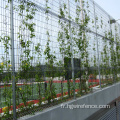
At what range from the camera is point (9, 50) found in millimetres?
3223

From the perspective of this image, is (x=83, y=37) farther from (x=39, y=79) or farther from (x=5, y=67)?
(x=5, y=67)

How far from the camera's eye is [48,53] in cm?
423

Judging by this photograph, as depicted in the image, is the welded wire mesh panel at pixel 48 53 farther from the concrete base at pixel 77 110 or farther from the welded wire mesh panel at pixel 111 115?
the welded wire mesh panel at pixel 111 115

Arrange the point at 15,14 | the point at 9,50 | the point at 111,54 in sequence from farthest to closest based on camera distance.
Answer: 1. the point at 111,54
2. the point at 15,14
3. the point at 9,50

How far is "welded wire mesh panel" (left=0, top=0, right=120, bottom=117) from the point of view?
324cm

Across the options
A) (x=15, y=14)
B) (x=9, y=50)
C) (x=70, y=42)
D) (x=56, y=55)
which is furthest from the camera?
(x=70, y=42)

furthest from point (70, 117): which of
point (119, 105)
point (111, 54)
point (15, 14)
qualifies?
point (111, 54)

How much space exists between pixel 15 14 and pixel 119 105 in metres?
2.83

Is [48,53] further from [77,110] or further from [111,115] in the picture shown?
[111,115]

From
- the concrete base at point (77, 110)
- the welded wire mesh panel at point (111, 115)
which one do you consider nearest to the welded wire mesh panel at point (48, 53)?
the concrete base at point (77, 110)

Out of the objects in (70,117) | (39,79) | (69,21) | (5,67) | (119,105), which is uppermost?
(69,21)

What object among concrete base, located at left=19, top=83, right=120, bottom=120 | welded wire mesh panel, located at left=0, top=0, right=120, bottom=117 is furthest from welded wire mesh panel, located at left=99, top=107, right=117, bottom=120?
welded wire mesh panel, located at left=0, top=0, right=120, bottom=117

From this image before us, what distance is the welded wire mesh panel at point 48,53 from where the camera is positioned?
324cm

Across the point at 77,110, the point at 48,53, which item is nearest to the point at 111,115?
the point at 77,110
